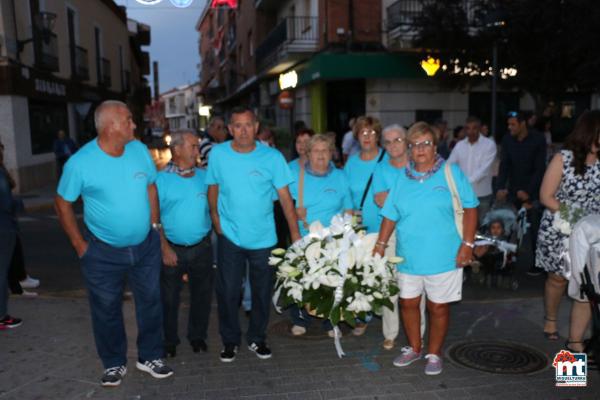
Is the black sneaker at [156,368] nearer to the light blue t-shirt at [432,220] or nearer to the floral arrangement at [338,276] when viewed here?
the floral arrangement at [338,276]

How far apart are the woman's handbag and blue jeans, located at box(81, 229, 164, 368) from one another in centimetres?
223

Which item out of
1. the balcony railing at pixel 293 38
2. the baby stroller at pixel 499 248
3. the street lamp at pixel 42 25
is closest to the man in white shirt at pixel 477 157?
the baby stroller at pixel 499 248

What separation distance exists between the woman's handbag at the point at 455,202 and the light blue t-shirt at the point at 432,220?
0.02 meters

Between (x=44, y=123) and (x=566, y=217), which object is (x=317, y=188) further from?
(x=44, y=123)

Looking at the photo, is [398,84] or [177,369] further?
[398,84]

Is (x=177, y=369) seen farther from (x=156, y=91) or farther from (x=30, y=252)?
(x=156, y=91)

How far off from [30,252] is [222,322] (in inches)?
222

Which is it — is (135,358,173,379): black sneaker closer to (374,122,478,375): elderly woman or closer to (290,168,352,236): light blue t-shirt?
(290,168,352,236): light blue t-shirt

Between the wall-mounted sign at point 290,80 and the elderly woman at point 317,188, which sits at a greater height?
the wall-mounted sign at point 290,80

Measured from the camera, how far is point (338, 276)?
12.7 feet

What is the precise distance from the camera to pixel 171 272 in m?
4.29

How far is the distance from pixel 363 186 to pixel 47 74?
17357 mm

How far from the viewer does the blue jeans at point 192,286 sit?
429cm

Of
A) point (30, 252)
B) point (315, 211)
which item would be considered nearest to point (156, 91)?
point (30, 252)
